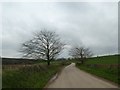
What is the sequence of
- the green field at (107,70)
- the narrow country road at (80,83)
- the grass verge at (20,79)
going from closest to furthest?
the grass verge at (20,79)
the narrow country road at (80,83)
the green field at (107,70)

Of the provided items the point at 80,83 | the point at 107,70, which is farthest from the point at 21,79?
the point at 107,70

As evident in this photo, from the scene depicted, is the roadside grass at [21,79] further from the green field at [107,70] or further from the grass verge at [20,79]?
the green field at [107,70]

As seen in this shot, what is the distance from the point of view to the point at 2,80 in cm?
1460

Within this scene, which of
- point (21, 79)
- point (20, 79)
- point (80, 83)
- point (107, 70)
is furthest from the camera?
point (107, 70)

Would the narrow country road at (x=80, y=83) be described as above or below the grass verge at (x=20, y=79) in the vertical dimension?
below

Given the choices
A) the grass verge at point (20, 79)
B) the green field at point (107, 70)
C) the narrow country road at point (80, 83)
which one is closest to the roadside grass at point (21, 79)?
the grass verge at point (20, 79)

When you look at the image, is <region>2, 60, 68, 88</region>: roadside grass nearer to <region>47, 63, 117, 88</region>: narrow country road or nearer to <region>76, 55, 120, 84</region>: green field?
<region>47, 63, 117, 88</region>: narrow country road

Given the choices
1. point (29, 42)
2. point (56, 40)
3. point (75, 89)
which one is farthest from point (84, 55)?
point (75, 89)

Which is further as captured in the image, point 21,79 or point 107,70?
point 107,70

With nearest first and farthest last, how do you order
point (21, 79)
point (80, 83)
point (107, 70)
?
1. point (21, 79)
2. point (80, 83)
3. point (107, 70)

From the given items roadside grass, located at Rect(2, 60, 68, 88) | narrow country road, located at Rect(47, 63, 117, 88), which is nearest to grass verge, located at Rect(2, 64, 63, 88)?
roadside grass, located at Rect(2, 60, 68, 88)

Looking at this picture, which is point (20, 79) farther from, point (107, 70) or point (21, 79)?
point (107, 70)

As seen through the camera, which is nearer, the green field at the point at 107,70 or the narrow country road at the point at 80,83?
the narrow country road at the point at 80,83

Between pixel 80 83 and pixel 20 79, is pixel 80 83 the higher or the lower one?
the lower one
